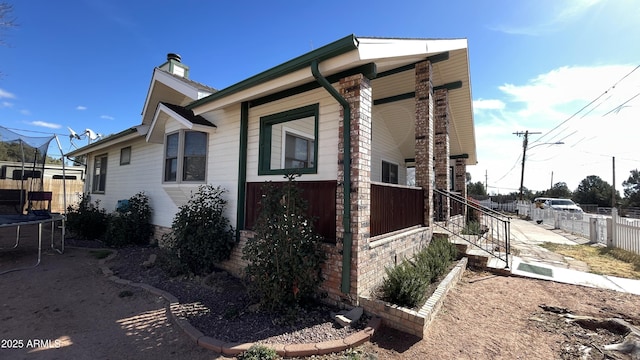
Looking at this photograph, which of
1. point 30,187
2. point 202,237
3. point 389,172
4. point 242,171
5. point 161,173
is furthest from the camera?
point 389,172

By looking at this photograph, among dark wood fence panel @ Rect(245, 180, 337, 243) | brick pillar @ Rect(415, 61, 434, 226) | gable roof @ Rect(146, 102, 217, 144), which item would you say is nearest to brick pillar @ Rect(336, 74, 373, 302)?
dark wood fence panel @ Rect(245, 180, 337, 243)

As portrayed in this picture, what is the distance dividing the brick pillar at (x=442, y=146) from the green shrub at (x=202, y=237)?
572 cm

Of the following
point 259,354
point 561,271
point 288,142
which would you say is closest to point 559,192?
point 561,271

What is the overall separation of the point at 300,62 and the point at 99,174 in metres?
12.7

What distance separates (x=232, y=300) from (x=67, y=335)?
1996mm

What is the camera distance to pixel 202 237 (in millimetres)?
5352

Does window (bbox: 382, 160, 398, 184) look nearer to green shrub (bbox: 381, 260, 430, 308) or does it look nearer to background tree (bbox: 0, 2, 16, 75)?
green shrub (bbox: 381, 260, 430, 308)

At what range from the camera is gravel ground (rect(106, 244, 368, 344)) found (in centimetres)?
322

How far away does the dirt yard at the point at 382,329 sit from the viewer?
3.03 meters

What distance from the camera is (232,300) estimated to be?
4320 millimetres

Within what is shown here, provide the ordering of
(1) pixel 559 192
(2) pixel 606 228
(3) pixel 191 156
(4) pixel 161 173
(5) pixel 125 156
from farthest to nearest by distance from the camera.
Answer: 1. (1) pixel 559 192
2. (5) pixel 125 156
3. (2) pixel 606 228
4. (4) pixel 161 173
5. (3) pixel 191 156

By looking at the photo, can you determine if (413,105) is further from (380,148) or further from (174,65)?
(174,65)

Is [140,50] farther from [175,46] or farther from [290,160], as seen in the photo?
[290,160]

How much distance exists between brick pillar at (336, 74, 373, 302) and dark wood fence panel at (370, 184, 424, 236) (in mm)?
491
